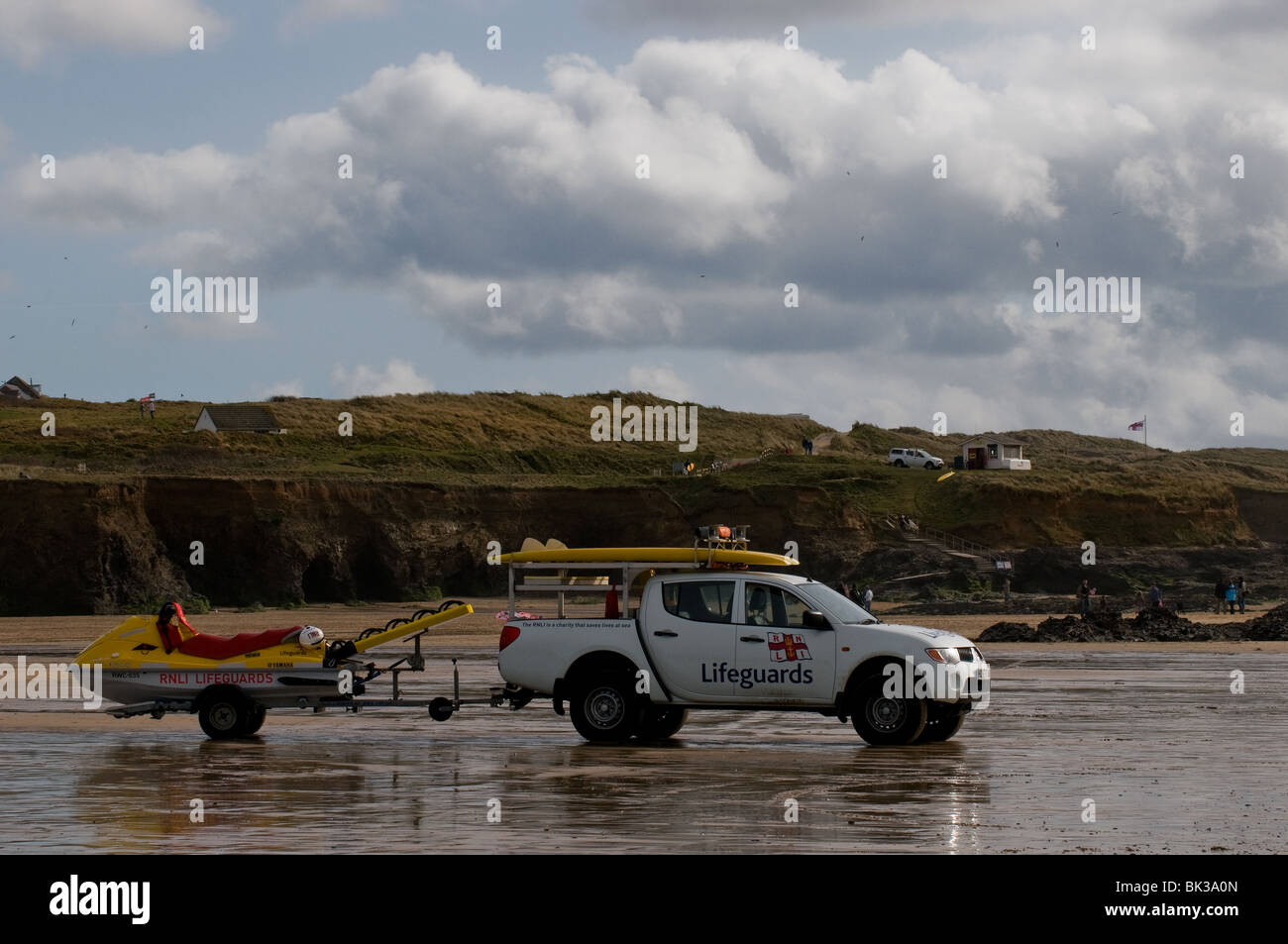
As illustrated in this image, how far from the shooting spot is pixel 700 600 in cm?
1708

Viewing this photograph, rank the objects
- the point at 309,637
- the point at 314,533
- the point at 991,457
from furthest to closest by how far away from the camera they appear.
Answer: the point at 991,457 → the point at 314,533 → the point at 309,637

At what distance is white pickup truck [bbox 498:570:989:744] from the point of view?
53.7ft

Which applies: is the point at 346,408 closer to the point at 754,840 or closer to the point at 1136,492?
the point at 1136,492

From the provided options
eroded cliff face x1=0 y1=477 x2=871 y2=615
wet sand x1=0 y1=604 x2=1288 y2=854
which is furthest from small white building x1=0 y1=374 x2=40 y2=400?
wet sand x1=0 y1=604 x2=1288 y2=854

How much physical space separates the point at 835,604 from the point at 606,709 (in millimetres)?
2754

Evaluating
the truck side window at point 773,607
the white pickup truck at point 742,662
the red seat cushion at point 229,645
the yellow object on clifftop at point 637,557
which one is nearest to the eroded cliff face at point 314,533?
the red seat cushion at point 229,645

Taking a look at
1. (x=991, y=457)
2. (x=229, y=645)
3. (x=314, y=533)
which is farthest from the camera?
(x=991, y=457)

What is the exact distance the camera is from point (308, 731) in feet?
62.2

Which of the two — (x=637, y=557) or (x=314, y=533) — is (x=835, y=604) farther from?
(x=314, y=533)

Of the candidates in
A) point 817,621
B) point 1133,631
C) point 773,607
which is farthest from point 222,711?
point 1133,631

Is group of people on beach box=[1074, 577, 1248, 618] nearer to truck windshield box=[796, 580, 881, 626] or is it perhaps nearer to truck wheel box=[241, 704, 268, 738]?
truck windshield box=[796, 580, 881, 626]

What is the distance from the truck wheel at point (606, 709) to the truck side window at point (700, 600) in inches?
38.2

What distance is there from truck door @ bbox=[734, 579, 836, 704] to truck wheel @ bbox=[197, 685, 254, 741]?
5708mm
